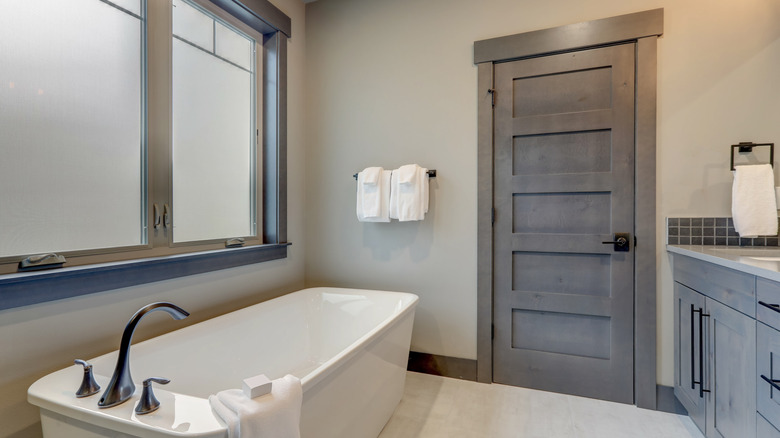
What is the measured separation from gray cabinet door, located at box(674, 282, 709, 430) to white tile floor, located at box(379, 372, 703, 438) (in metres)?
0.15

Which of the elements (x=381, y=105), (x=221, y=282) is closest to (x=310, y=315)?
(x=221, y=282)

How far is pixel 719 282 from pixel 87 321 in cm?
260

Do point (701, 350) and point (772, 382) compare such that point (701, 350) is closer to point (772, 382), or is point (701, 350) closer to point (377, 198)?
point (772, 382)

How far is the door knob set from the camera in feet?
6.89

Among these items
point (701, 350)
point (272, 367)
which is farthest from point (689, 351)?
point (272, 367)

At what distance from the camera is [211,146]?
215cm

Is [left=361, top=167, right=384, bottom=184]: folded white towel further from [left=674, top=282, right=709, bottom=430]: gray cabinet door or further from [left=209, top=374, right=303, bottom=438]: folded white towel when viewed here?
[left=674, top=282, right=709, bottom=430]: gray cabinet door

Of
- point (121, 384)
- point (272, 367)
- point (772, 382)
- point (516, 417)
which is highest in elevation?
point (121, 384)

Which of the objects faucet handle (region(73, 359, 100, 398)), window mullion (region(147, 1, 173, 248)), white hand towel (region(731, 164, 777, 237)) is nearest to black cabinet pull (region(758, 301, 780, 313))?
white hand towel (region(731, 164, 777, 237))

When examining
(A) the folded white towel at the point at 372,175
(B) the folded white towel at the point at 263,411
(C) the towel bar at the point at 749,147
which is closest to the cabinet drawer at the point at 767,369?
(C) the towel bar at the point at 749,147

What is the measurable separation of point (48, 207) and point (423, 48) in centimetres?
221

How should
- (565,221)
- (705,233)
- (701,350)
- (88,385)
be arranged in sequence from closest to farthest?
(88,385), (701,350), (705,233), (565,221)

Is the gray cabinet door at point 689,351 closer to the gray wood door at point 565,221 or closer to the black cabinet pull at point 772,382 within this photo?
the gray wood door at point 565,221

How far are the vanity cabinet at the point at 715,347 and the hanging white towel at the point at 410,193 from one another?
145 cm
